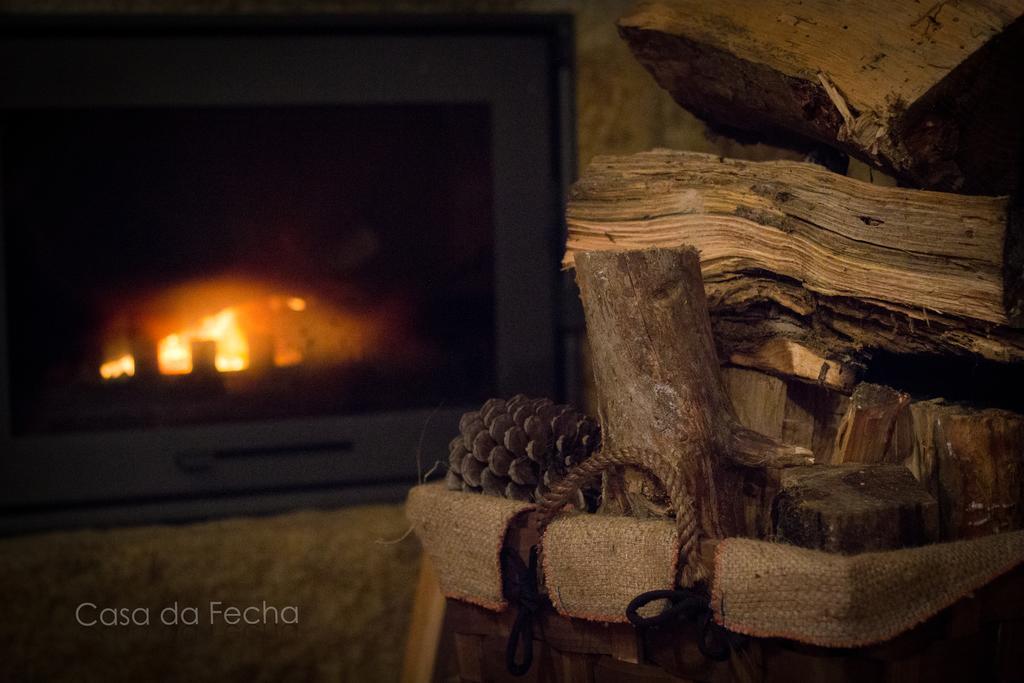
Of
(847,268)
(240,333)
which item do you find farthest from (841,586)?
(240,333)

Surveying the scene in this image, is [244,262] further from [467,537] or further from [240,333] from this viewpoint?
[467,537]

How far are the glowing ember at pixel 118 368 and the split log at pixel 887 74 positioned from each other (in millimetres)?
933

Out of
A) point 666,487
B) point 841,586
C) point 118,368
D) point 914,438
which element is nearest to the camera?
point 841,586

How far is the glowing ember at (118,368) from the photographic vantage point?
1457 millimetres

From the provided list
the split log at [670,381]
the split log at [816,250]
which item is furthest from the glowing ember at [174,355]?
the split log at [670,381]

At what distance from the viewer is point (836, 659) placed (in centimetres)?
63

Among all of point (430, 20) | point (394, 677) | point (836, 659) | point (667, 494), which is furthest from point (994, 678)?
point (430, 20)

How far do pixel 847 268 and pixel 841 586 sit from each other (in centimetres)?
36

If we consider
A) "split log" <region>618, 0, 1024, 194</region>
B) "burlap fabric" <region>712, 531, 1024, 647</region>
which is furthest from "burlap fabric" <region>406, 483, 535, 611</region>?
"split log" <region>618, 0, 1024, 194</region>

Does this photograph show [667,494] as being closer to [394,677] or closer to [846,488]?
[846,488]

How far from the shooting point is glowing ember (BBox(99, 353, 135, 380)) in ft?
4.78

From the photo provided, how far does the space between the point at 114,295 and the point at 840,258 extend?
1083mm

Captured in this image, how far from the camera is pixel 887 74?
885 mm

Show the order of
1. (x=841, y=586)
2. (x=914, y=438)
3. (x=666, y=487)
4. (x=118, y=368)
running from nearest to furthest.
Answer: (x=841, y=586)
(x=666, y=487)
(x=914, y=438)
(x=118, y=368)
